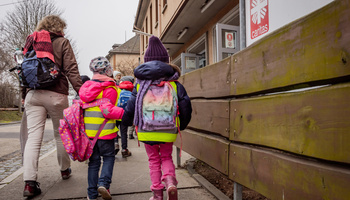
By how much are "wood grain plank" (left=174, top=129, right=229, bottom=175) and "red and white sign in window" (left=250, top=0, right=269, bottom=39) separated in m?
1.84

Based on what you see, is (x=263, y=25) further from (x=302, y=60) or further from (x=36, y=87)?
(x=36, y=87)

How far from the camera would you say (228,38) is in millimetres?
6832

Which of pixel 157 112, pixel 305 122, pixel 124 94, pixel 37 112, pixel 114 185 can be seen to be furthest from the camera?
pixel 124 94

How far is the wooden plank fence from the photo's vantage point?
1368 millimetres

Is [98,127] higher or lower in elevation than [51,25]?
lower

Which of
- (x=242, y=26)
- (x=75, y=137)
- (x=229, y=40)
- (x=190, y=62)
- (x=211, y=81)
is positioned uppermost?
(x=190, y=62)

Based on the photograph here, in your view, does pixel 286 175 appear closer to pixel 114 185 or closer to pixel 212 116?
pixel 212 116

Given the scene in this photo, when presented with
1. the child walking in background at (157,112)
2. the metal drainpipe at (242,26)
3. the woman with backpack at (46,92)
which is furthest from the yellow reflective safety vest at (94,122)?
the metal drainpipe at (242,26)

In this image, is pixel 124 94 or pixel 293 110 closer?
pixel 293 110

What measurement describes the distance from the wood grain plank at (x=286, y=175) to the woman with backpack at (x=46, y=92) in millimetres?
2096

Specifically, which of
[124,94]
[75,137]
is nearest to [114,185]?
[75,137]

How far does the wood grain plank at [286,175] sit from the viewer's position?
139cm

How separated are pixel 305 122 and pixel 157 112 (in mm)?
1308

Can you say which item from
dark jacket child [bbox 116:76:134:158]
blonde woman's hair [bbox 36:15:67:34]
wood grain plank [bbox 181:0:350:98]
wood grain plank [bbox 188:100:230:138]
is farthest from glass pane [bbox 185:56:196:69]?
wood grain plank [bbox 181:0:350:98]
